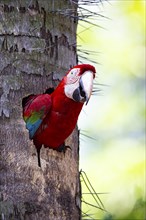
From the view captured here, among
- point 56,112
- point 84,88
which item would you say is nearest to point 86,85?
point 84,88

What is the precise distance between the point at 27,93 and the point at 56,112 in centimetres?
25

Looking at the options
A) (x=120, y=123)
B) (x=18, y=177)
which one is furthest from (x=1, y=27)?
(x=120, y=123)

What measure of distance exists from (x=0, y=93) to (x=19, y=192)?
57 centimetres

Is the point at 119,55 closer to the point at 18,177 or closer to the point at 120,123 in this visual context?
the point at 120,123

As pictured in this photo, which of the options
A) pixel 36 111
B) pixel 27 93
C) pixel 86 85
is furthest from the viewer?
pixel 27 93

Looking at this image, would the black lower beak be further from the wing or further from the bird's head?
the wing

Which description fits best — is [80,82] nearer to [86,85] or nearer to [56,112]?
[86,85]

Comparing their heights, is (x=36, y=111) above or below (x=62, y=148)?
above

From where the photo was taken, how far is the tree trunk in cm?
489

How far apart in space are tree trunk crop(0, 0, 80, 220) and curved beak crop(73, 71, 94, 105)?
40 cm

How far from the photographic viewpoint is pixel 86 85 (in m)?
4.67

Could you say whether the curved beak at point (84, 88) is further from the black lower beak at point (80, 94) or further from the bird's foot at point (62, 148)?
the bird's foot at point (62, 148)

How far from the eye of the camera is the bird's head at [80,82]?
4680 mm

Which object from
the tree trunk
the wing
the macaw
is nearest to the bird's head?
the macaw
